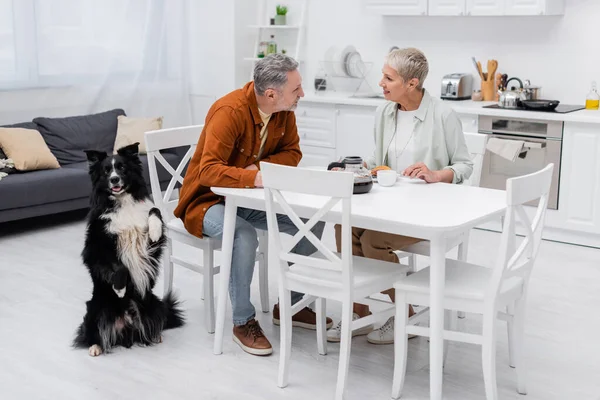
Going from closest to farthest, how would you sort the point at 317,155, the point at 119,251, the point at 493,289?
the point at 493,289 → the point at 119,251 → the point at 317,155

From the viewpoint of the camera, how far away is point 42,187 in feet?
16.8

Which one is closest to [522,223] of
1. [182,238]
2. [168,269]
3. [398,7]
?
[182,238]

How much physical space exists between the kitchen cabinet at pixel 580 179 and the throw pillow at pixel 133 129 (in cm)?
293

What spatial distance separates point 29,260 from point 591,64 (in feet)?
12.1

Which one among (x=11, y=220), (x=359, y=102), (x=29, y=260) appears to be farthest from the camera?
(x=359, y=102)

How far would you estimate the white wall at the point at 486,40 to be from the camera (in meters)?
5.24

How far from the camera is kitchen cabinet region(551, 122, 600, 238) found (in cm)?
480

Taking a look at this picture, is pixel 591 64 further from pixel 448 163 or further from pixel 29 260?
pixel 29 260

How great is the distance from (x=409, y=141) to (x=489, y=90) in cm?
234

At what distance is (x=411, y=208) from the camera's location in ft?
9.11

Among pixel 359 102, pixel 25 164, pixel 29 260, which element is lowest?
pixel 29 260

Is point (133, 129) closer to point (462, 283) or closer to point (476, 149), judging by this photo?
Answer: point (476, 149)

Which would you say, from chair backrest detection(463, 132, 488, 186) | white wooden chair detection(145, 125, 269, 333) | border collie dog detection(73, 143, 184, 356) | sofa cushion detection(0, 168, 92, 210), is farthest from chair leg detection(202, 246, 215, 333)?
sofa cushion detection(0, 168, 92, 210)

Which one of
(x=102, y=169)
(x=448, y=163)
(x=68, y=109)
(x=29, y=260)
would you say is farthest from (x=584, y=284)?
(x=68, y=109)
